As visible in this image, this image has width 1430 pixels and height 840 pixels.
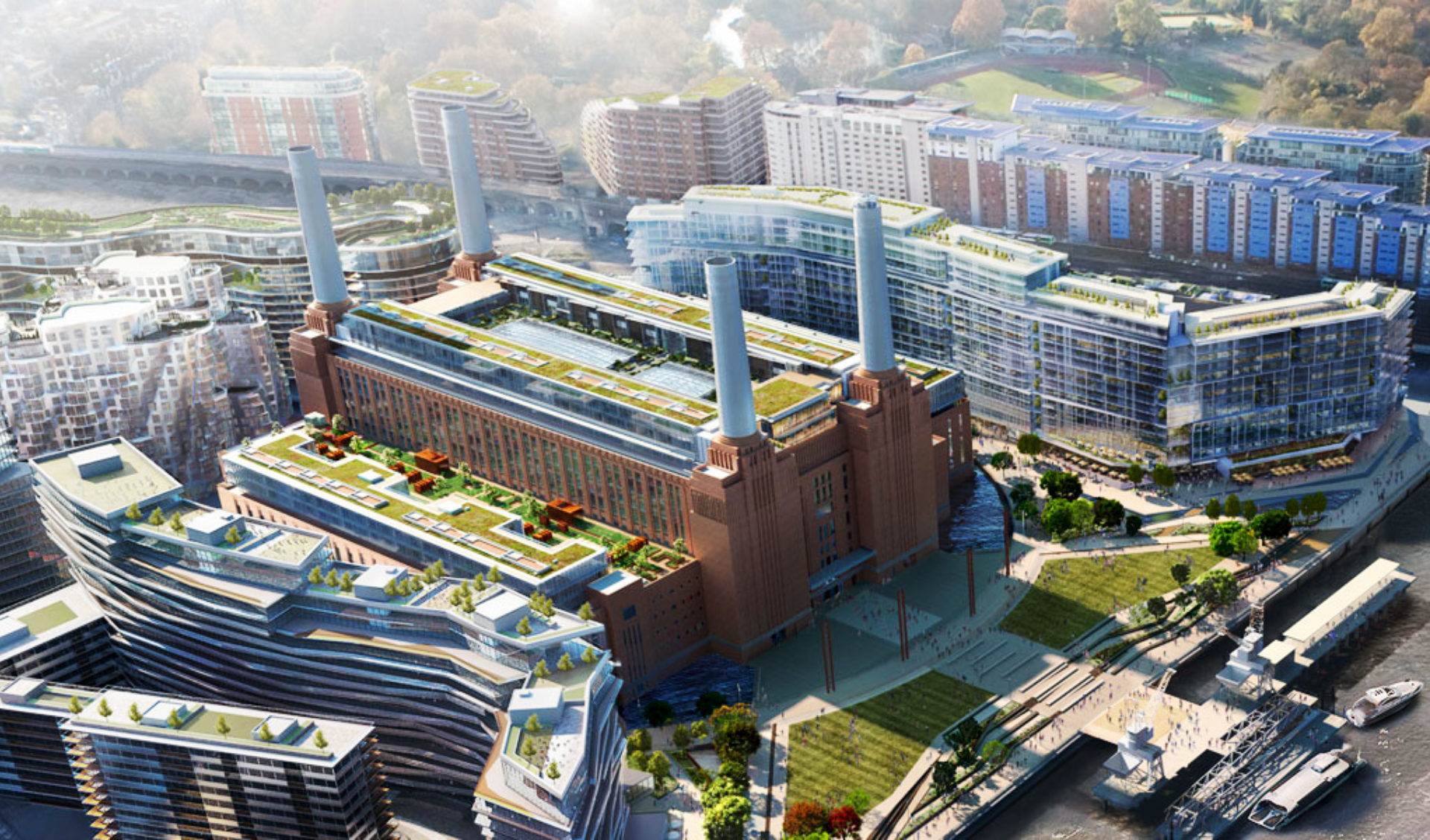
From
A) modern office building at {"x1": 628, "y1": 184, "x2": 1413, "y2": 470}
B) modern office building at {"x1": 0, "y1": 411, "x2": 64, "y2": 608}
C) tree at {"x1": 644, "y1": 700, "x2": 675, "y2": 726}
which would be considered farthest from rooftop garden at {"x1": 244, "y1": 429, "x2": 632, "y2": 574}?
modern office building at {"x1": 628, "y1": 184, "x2": 1413, "y2": 470}

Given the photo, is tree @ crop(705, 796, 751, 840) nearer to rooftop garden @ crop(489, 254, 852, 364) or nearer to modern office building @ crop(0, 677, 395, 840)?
modern office building @ crop(0, 677, 395, 840)

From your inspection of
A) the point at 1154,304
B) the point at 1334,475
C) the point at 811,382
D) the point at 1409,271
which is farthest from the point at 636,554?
the point at 1409,271

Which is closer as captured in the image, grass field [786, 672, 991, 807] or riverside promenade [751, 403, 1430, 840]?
grass field [786, 672, 991, 807]

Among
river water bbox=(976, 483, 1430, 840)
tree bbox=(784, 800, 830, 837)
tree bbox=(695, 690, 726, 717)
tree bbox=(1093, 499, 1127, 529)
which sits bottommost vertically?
river water bbox=(976, 483, 1430, 840)

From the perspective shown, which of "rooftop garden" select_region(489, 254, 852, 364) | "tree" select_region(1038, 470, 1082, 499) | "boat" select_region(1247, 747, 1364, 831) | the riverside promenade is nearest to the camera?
"boat" select_region(1247, 747, 1364, 831)

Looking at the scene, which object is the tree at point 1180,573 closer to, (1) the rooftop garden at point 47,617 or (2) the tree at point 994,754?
(2) the tree at point 994,754

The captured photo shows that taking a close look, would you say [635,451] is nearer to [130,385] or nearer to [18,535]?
[18,535]

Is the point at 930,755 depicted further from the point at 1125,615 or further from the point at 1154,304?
the point at 1154,304
